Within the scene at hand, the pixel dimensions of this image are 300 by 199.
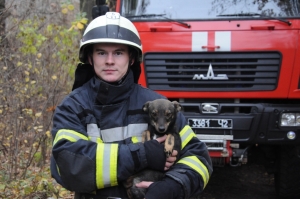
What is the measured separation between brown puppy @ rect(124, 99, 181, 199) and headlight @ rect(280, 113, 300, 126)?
2742 mm

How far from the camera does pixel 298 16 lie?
553 cm

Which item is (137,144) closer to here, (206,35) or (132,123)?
(132,123)

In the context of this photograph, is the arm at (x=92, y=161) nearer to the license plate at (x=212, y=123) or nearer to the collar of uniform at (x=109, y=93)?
the collar of uniform at (x=109, y=93)

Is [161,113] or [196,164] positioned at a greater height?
[161,113]

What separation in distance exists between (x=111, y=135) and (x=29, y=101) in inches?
202

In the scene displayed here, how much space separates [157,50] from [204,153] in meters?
3.14

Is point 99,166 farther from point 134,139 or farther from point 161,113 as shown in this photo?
point 161,113

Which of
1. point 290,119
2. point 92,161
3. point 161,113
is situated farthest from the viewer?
point 290,119

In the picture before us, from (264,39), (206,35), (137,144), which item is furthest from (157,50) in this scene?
(137,144)

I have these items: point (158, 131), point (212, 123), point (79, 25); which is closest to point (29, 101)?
point (79, 25)

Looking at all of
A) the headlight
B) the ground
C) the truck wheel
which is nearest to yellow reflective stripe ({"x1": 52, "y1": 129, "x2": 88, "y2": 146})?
the headlight

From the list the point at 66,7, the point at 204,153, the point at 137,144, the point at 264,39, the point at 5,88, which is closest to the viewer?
the point at 137,144

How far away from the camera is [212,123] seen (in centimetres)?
550

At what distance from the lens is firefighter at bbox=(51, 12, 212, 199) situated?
2393mm
